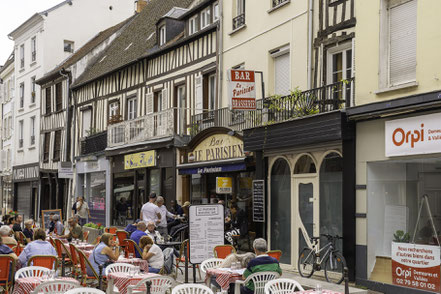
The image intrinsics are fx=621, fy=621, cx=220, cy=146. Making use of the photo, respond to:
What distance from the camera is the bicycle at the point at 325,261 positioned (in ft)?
39.4

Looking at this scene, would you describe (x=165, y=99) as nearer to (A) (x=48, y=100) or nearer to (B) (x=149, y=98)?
(B) (x=149, y=98)

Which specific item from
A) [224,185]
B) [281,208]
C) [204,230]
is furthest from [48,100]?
[204,230]

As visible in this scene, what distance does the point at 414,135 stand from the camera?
10.5m

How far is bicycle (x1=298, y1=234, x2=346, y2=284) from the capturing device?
12.0 meters

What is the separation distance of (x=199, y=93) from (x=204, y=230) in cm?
937

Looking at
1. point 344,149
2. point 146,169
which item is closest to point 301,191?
point 344,149

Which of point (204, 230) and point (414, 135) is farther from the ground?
point (414, 135)

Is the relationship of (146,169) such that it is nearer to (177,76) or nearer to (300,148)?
(177,76)

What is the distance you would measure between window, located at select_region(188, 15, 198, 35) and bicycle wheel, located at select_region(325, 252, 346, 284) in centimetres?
1108

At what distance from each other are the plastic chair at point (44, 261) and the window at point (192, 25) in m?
12.9

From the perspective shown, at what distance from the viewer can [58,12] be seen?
1374 inches

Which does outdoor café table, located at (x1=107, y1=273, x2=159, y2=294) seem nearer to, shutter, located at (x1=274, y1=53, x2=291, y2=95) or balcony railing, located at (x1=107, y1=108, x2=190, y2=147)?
shutter, located at (x1=274, y1=53, x2=291, y2=95)

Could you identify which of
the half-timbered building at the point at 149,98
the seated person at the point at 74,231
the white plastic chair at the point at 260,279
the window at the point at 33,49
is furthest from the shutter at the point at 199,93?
the window at the point at 33,49

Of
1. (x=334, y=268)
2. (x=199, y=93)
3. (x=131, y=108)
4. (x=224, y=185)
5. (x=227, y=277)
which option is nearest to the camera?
(x=227, y=277)
